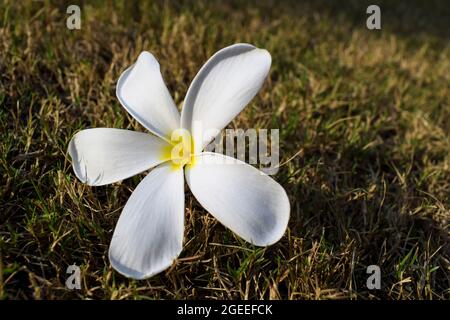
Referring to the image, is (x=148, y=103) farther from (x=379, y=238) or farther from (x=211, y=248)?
(x=379, y=238)

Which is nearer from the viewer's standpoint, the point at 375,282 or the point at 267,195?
the point at 267,195

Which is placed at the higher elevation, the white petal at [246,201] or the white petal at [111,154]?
the white petal at [111,154]

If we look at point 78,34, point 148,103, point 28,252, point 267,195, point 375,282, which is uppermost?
point 78,34

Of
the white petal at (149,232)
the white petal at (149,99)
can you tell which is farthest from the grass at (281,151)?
the white petal at (149,99)

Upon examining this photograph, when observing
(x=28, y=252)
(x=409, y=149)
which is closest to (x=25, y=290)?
(x=28, y=252)

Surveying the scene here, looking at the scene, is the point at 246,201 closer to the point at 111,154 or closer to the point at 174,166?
the point at 174,166

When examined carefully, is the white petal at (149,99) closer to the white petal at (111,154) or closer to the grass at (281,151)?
the white petal at (111,154)
